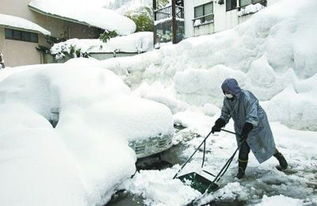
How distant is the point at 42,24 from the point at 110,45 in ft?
19.6

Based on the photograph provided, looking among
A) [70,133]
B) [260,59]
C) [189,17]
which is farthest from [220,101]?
[189,17]

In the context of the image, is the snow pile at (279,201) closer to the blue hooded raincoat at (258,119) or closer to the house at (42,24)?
the blue hooded raincoat at (258,119)

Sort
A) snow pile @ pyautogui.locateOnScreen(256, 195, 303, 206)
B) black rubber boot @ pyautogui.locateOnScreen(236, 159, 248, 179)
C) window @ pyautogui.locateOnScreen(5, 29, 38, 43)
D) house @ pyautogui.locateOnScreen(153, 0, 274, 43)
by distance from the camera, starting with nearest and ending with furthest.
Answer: snow pile @ pyautogui.locateOnScreen(256, 195, 303, 206)
black rubber boot @ pyautogui.locateOnScreen(236, 159, 248, 179)
house @ pyautogui.locateOnScreen(153, 0, 274, 43)
window @ pyautogui.locateOnScreen(5, 29, 38, 43)

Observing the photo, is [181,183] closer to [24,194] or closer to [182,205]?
[182,205]

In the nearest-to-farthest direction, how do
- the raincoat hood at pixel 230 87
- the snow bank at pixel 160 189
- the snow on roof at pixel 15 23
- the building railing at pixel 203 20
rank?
the snow bank at pixel 160 189, the raincoat hood at pixel 230 87, the building railing at pixel 203 20, the snow on roof at pixel 15 23

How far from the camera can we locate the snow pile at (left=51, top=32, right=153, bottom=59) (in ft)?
63.9

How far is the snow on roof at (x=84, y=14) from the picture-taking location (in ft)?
70.9

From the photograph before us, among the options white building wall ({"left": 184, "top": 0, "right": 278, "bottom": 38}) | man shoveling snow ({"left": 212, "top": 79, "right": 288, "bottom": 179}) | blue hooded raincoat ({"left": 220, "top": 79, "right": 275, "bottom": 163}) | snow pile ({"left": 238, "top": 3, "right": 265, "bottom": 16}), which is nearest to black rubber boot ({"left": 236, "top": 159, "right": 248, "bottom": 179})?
man shoveling snow ({"left": 212, "top": 79, "right": 288, "bottom": 179})

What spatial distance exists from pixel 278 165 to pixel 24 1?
21172 mm

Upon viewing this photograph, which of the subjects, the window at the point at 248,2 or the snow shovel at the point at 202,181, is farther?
the window at the point at 248,2

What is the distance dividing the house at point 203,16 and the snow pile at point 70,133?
978 cm

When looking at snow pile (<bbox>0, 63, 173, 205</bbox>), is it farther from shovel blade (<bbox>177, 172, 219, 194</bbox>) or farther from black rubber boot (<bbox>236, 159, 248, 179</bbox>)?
black rubber boot (<bbox>236, 159, 248, 179</bbox>)

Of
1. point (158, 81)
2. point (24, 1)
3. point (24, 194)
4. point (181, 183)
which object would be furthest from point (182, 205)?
point (24, 1)

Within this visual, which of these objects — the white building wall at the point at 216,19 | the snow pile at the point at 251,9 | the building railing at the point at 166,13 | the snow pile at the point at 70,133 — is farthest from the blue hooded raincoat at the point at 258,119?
the building railing at the point at 166,13
